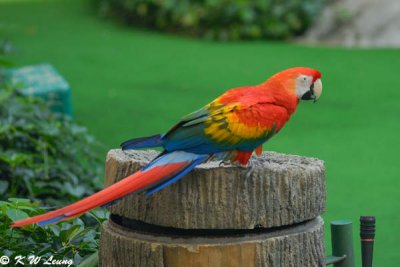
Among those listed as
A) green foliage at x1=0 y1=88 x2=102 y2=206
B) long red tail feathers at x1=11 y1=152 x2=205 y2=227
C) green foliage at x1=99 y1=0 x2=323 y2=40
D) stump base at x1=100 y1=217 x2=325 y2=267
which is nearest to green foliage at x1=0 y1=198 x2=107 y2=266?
stump base at x1=100 y1=217 x2=325 y2=267

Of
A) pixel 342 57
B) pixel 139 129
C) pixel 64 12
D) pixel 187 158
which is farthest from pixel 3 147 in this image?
pixel 64 12

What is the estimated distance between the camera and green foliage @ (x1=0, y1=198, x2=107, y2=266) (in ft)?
8.06

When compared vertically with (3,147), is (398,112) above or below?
below

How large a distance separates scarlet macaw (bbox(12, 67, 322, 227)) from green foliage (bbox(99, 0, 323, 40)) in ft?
19.2

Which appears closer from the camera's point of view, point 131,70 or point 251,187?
point 251,187

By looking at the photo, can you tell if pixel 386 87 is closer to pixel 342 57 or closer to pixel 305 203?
pixel 342 57

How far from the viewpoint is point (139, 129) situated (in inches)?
208

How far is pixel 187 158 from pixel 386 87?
4428 mm

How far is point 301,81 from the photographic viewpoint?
2105 millimetres

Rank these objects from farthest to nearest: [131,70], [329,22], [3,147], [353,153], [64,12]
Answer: [64,12], [329,22], [131,70], [353,153], [3,147]

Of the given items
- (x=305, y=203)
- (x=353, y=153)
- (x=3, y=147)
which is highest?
(x=305, y=203)

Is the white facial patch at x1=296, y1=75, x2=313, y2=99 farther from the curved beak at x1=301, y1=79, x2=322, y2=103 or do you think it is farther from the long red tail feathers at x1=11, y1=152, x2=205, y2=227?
the long red tail feathers at x1=11, y1=152, x2=205, y2=227

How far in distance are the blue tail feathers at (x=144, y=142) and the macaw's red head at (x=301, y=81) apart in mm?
315

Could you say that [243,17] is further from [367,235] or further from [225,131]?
[225,131]
